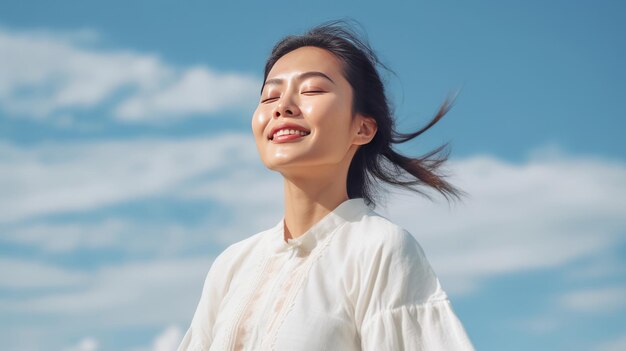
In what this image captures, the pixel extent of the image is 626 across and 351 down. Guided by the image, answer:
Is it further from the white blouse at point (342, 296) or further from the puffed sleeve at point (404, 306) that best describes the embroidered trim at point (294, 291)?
the puffed sleeve at point (404, 306)

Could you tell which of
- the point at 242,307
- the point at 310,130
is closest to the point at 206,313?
the point at 242,307

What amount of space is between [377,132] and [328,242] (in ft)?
1.72

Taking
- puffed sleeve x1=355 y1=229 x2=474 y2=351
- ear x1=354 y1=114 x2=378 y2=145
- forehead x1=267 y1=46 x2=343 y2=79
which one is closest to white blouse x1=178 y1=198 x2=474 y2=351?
puffed sleeve x1=355 y1=229 x2=474 y2=351

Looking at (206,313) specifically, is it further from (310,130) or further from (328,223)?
(310,130)

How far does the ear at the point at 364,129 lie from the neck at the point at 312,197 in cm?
14

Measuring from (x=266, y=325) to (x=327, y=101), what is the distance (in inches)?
31.6

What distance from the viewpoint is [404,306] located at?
2791 millimetres

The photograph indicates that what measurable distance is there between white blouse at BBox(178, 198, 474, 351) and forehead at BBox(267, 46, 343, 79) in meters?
0.49

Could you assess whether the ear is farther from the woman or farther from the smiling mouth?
the smiling mouth

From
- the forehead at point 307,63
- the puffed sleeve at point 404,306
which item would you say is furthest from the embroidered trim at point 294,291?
the forehead at point 307,63

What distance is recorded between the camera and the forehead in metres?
3.23

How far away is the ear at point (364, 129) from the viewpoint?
10.7 feet

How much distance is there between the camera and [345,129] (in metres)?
3.19

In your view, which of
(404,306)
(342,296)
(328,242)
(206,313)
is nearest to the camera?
(404,306)
